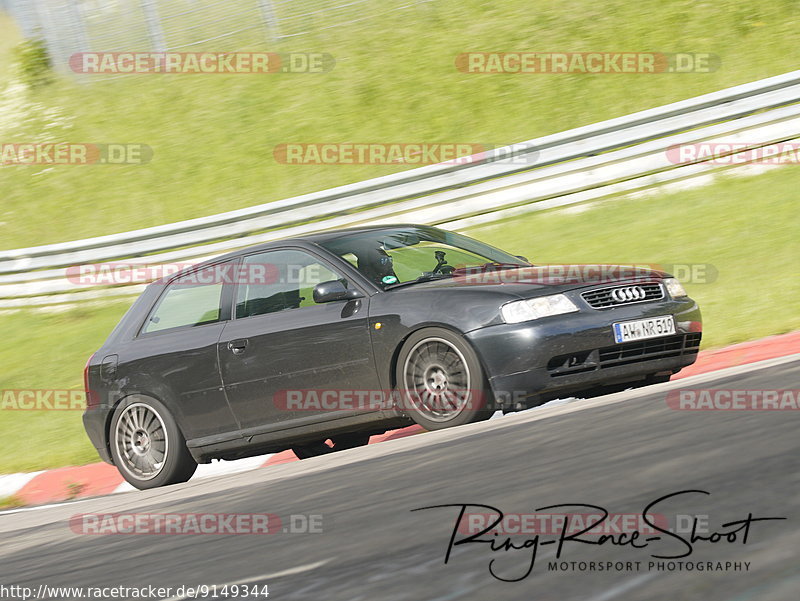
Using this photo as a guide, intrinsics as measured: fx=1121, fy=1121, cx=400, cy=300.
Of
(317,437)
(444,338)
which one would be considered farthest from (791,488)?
(317,437)

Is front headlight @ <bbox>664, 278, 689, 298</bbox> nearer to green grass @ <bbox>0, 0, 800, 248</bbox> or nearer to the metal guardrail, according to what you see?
the metal guardrail

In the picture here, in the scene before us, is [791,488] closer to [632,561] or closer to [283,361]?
[632,561]

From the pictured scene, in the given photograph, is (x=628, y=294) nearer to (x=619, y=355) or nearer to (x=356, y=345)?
(x=619, y=355)

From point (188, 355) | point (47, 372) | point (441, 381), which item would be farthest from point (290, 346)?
point (47, 372)

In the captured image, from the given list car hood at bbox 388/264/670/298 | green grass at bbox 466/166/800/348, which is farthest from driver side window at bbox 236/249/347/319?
green grass at bbox 466/166/800/348

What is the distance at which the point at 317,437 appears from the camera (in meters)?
7.00

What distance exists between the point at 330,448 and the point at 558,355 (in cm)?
238

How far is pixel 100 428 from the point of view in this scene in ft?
25.3

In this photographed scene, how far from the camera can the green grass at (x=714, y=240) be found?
8781 mm

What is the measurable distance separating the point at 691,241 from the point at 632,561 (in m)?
8.51

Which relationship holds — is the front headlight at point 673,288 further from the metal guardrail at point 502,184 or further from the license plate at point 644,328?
the metal guardrail at point 502,184

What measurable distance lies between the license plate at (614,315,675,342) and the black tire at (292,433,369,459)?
219 cm

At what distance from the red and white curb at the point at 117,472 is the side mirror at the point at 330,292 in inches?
50.2

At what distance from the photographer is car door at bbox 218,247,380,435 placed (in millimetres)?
6789
